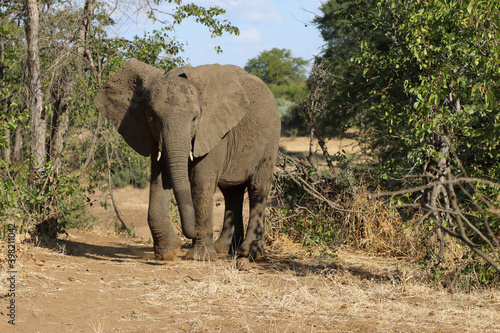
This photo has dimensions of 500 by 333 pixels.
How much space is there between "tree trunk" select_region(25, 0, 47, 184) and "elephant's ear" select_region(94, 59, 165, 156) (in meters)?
1.70

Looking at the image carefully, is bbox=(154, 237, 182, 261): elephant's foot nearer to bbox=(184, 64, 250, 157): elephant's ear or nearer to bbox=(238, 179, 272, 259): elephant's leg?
bbox=(238, 179, 272, 259): elephant's leg

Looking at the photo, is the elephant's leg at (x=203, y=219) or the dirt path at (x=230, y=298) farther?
the elephant's leg at (x=203, y=219)

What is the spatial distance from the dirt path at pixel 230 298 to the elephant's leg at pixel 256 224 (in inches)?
14.4

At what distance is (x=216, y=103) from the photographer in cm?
853

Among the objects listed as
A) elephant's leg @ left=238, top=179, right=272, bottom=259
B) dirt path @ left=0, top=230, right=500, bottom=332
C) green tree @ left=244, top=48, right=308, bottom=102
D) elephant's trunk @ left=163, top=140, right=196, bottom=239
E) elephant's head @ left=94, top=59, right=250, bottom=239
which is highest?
green tree @ left=244, top=48, right=308, bottom=102

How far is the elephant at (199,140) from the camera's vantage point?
7637 millimetres

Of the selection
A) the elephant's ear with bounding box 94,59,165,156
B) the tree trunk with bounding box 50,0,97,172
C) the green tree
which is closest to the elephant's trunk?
the elephant's ear with bounding box 94,59,165,156

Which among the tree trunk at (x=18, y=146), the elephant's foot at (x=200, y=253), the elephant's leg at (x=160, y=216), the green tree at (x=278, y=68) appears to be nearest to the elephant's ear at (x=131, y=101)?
the elephant's leg at (x=160, y=216)

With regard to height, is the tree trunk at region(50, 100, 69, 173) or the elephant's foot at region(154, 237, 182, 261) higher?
the tree trunk at region(50, 100, 69, 173)

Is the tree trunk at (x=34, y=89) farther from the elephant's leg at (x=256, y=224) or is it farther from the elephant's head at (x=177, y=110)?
the elephant's leg at (x=256, y=224)

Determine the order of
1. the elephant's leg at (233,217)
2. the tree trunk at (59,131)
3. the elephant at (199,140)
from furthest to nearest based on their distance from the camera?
the tree trunk at (59,131)
the elephant's leg at (233,217)
the elephant at (199,140)

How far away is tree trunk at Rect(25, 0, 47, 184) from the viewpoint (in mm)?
9695

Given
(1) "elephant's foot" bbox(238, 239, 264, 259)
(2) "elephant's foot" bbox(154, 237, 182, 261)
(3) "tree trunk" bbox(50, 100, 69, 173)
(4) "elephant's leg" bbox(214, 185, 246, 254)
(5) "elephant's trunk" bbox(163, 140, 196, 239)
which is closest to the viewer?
(5) "elephant's trunk" bbox(163, 140, 196, 239)

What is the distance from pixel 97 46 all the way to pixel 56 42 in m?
0.68
